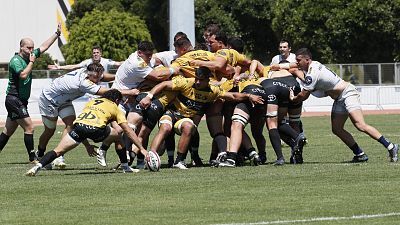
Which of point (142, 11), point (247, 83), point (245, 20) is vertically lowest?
point (245, 20)

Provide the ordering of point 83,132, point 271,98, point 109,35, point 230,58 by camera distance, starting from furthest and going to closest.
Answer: point 109,35, point 230,58, point 271,98, point 83,132

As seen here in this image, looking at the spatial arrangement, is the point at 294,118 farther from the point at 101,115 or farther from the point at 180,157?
the point at 101,115

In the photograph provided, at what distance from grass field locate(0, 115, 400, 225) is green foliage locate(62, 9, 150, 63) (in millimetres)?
49759

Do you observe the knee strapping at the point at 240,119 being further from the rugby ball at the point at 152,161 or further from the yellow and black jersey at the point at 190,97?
the rugby ball at the point at 152,161

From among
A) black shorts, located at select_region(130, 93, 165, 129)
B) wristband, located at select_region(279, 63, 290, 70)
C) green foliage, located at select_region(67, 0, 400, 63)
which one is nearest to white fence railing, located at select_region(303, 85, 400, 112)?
green foliage, located at select_region(67, 0, 400, 63)

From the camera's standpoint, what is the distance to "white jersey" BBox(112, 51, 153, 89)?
17.3 m

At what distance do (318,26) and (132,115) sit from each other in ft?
134

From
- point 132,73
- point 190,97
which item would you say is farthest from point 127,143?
point 190,97

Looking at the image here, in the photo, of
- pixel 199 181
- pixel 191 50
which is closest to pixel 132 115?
pixel 191 50

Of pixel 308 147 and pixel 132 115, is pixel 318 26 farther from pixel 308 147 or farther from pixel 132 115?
pixel 132 115

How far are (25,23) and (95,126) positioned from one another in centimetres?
6698

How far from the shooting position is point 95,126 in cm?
1591

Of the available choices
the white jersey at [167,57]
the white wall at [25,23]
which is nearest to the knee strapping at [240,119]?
the white jersey at [167,57]

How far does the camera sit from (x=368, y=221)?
36.1ft
